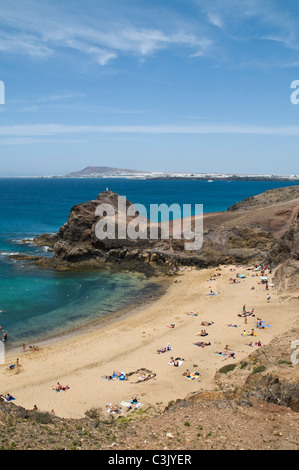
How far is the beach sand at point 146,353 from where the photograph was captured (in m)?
17.6

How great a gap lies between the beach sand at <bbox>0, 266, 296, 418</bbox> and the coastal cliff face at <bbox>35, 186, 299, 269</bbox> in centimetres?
1031

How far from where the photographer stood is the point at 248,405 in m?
12.6

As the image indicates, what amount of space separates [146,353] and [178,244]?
78.8 ft

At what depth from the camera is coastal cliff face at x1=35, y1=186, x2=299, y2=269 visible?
4219cm

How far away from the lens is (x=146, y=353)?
21.9 metres

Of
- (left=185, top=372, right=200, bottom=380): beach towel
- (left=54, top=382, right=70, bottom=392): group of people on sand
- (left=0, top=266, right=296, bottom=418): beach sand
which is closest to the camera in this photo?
(left=0, top=266, right=296, bottom=418): beach sand

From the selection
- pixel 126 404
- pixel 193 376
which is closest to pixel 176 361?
pixel 193 376

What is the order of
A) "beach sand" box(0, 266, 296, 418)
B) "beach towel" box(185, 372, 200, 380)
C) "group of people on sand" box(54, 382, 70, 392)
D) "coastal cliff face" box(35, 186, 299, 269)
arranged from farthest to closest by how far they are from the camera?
"coastal cliff face" box(35, 186, 299, 269) → "beach towel" box(185, 372, 200, 380) → "group of people on sand" box(54, 382, 70, 392) → "beach sand" box(0, 266, 296, 418)

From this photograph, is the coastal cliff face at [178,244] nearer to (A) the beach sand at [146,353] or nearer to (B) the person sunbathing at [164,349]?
(A) the beach sand at [146,353]

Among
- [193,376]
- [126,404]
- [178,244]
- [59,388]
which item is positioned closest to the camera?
[126,404]

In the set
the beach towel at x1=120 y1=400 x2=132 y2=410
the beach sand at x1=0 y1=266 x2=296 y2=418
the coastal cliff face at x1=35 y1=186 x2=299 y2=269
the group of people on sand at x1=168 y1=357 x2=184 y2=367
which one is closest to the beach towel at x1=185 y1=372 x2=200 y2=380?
the beach sand at x1=0 y1=266 x2=296 y2=418

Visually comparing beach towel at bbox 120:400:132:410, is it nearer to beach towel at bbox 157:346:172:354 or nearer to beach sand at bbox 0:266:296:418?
beach sand at bbox 0:266:296:418

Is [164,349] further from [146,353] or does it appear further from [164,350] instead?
[146,353]
